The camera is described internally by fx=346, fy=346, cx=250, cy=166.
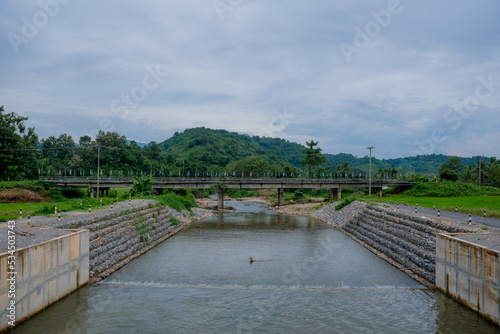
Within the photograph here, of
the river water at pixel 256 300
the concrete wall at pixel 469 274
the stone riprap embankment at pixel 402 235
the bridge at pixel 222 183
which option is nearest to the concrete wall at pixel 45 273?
the river water at pixel 256 300

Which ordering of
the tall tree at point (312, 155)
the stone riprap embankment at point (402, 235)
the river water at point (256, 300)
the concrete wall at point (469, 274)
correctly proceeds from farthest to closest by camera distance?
the tall tree at point (312, 155) < the stone riprap embankment at point (402, 235) < the river water at point (256, 300) < the concrete wall at point (469, 274)

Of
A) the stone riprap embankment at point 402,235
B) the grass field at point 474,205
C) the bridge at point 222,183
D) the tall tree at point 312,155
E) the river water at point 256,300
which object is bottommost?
the river water at point 256,300

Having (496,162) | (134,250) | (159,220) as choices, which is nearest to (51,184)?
(159,220)

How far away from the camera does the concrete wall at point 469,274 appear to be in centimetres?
1399

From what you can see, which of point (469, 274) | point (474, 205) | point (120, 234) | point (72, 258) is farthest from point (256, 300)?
point (474, 205)

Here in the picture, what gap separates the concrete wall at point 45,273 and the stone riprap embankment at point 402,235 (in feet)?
62.8

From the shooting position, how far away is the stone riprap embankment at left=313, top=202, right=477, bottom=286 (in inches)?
848

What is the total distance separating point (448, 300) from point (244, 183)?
55630 mm

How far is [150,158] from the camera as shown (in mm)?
113750

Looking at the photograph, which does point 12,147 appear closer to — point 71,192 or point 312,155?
point 71,192

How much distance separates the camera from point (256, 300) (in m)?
17.2

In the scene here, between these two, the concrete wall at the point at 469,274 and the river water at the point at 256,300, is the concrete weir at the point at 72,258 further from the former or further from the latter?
the concrete wall at the point at 469,274

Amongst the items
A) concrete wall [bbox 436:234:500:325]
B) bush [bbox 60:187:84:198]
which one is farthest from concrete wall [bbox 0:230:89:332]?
bush [bbox 60:187:84:198]

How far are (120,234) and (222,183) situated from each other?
43178 millimetres
